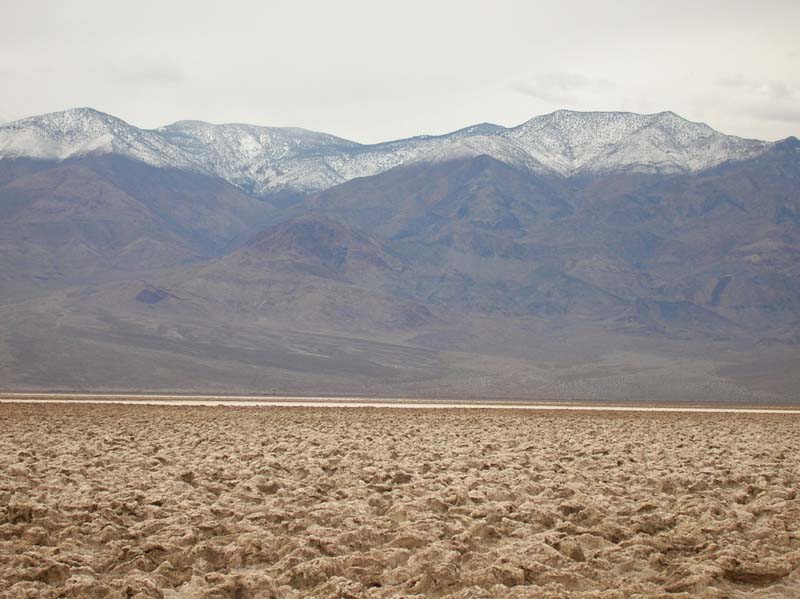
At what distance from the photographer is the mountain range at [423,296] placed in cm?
8719

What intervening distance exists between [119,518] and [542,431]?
13691 mm

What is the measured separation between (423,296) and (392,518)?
14235 cm

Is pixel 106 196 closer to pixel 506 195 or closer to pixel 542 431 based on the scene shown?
pixel 506 195

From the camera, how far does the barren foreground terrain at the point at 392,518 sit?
30.3ft

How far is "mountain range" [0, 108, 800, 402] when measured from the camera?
8719 cm

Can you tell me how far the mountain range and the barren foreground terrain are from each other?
53231mm

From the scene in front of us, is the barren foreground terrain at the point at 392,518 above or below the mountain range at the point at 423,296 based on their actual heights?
below

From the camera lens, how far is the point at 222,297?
13512 centimetres

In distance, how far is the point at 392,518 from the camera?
11727mm

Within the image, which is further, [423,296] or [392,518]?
[423,296]

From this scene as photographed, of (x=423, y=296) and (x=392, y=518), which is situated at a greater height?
(x=423, y=296)

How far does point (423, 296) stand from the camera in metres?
154

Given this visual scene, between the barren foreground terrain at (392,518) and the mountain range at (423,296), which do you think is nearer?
the barren foreground terrain at (392,518)

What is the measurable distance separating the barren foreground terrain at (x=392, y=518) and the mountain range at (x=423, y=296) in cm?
5323
